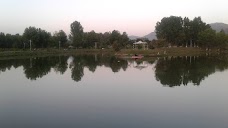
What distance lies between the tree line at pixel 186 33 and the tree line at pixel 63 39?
1152cm

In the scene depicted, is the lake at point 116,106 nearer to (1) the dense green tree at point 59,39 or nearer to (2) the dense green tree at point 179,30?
(2) the dense green tree at point 179,30

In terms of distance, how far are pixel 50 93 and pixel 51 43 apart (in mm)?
70439

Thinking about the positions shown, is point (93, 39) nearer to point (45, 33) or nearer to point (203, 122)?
point (45, 33)

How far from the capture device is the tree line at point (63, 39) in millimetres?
76125

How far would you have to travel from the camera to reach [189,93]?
608 inches

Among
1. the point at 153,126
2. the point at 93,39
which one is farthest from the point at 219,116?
the point at 93,39

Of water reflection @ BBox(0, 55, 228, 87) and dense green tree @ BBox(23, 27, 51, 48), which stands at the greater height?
dense green tree @ BBox(23, 27, 51, 48)

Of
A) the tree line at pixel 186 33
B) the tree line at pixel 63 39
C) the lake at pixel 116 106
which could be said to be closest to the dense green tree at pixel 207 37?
the tree line at pixel 186 33

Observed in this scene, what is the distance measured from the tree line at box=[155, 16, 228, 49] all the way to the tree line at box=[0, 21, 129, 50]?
1152cm

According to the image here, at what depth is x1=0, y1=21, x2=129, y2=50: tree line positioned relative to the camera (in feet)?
250

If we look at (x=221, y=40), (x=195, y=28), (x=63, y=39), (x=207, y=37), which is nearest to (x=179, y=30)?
(x=195, y=28)

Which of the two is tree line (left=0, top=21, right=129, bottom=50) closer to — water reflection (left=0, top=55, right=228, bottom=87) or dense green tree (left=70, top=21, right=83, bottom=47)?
dense green tree (left=70, top=21, right=83, bottom=47)

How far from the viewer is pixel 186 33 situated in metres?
75.2

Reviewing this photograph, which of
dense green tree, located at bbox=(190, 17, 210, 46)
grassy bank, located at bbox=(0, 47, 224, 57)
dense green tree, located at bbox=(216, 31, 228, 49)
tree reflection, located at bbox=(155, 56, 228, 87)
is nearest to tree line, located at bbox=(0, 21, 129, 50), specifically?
grassy bank, located at bbox=(0, 47, 224, 57)
